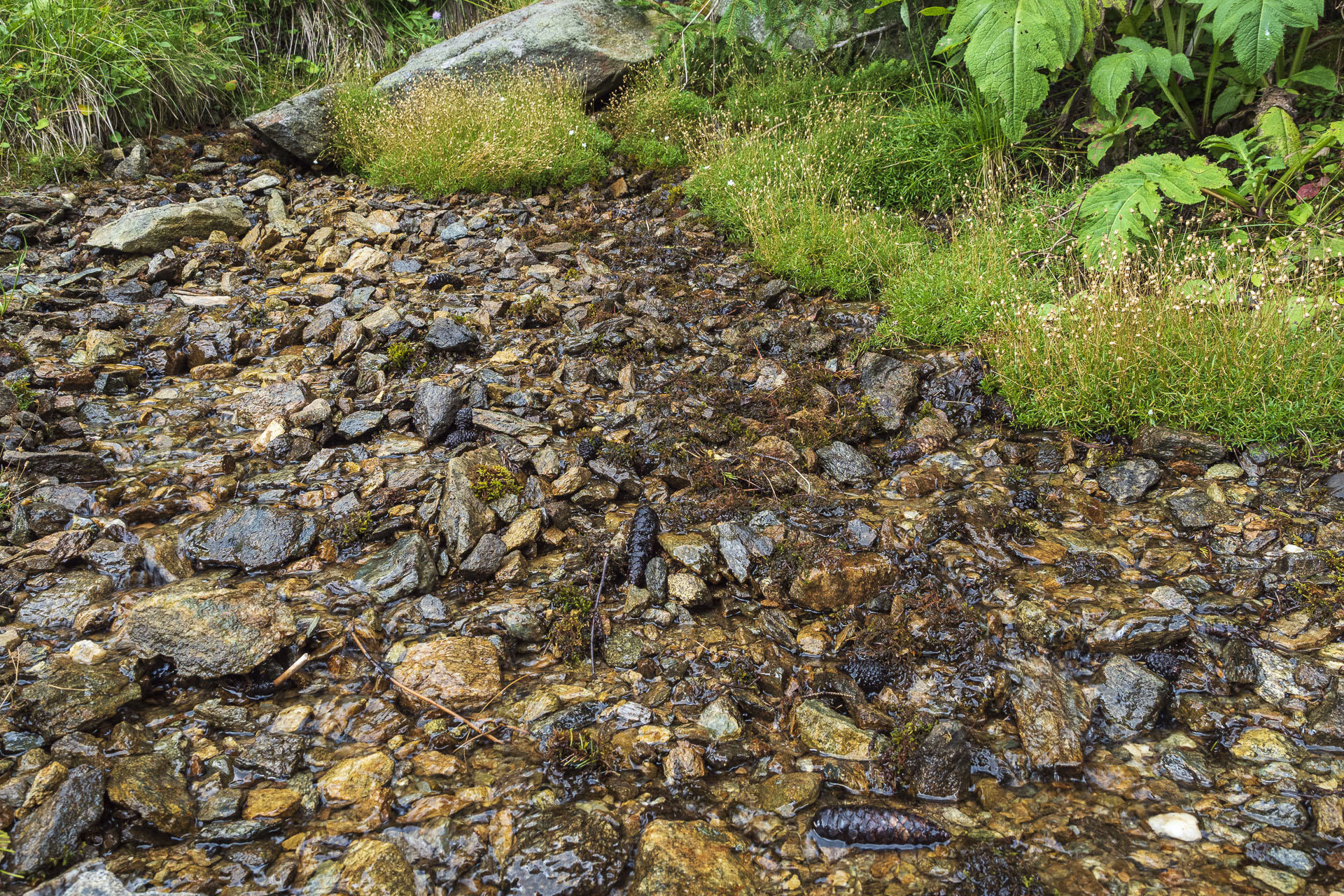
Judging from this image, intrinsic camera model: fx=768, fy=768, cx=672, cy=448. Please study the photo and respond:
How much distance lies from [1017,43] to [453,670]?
5.67 meters

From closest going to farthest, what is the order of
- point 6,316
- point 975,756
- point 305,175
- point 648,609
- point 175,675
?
point 975,756 < point 175,675 < point 648,609 < point 6,316 < point 305,175

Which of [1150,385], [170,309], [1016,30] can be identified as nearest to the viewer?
[1150,385]

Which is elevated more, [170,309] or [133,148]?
[133,148]

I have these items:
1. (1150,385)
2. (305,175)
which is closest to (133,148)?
(305,175)

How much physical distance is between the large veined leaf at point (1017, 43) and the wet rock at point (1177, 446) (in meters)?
2.64

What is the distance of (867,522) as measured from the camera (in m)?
4.44

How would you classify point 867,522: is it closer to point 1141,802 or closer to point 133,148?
point 1141,802

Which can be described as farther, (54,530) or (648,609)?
(54,530)

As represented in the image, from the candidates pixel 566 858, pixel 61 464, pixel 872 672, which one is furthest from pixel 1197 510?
pixel 61 464

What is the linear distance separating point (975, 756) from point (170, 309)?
785cm

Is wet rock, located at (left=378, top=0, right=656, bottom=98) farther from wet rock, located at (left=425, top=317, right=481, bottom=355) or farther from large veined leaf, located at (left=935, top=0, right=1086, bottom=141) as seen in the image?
large veined leaf, located at (left=935, top=0, right=1086, bottom=141)

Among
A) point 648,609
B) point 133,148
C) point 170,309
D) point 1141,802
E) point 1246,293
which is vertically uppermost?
point 133,148

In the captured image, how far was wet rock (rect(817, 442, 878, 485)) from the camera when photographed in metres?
4.91

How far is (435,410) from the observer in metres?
5.46
